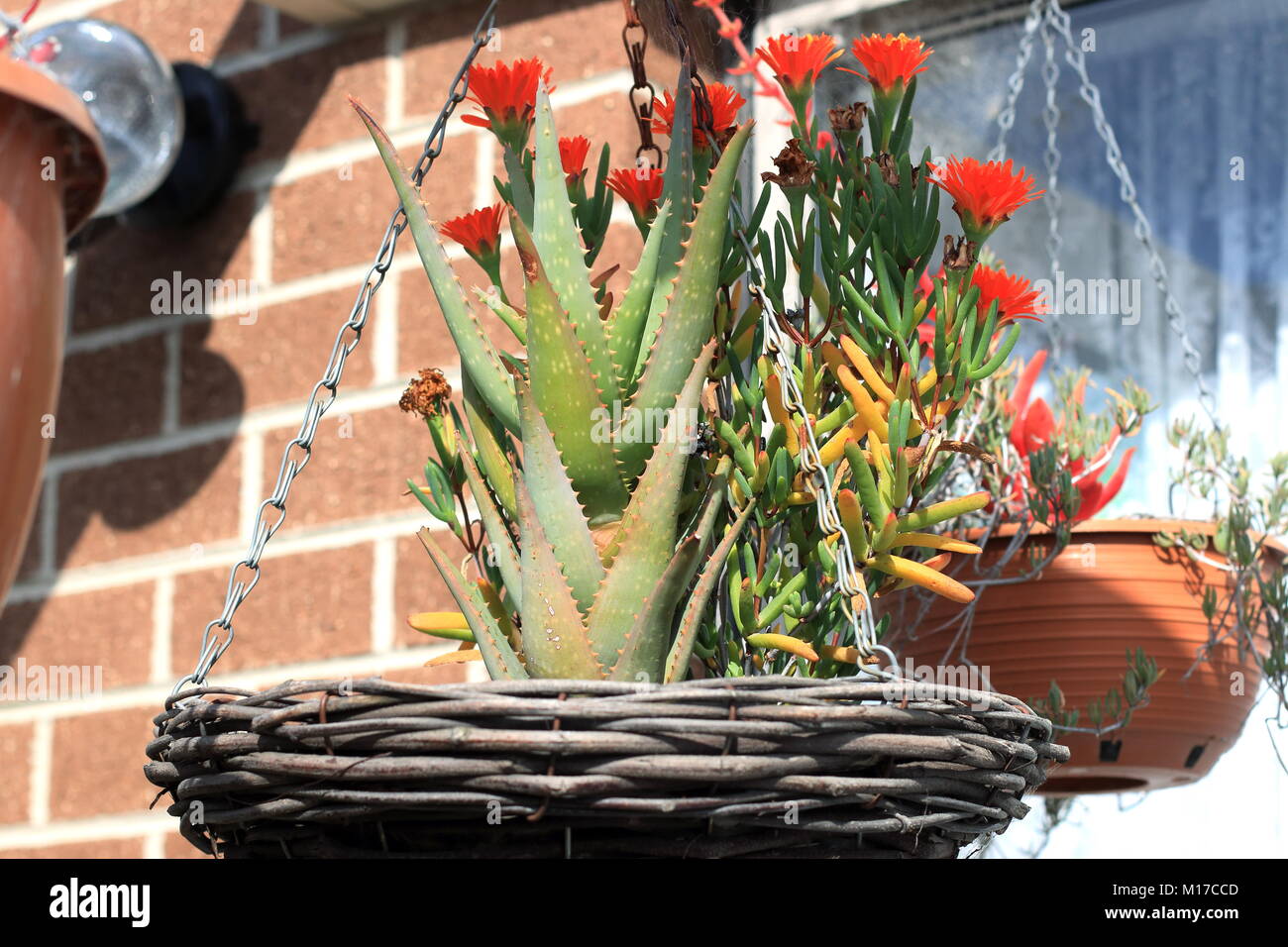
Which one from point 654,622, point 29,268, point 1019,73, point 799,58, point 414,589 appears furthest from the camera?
point 414,589

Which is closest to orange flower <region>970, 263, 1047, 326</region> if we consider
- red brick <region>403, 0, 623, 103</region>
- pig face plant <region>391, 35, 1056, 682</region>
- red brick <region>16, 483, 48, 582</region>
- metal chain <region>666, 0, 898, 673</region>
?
pig face plant <region>391, 35, 1056, 682</region>

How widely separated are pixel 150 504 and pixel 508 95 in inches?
30.1

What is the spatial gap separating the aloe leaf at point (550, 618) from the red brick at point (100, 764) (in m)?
0.78

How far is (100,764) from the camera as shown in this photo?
4.27 ft

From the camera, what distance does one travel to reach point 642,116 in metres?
0.80

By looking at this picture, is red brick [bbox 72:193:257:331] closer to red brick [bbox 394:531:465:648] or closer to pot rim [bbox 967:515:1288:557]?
red brick [bbox 394:531:465:648]

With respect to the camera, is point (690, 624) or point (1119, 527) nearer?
point (690, 624)

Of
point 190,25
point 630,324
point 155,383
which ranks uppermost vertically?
point 190,25

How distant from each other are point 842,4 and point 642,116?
515mm

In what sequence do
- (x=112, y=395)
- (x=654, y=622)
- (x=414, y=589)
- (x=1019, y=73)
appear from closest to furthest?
(x=654, y=622), (x=1019, y=73), (x=414, y=589), (x=112, y=395)

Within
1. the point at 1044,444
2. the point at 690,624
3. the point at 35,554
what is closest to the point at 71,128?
the point at 690,624

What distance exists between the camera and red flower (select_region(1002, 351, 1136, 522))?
96 centimetres

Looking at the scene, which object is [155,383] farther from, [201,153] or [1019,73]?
[1019,73]

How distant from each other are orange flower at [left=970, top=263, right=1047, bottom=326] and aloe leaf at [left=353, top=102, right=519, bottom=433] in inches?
9.8
